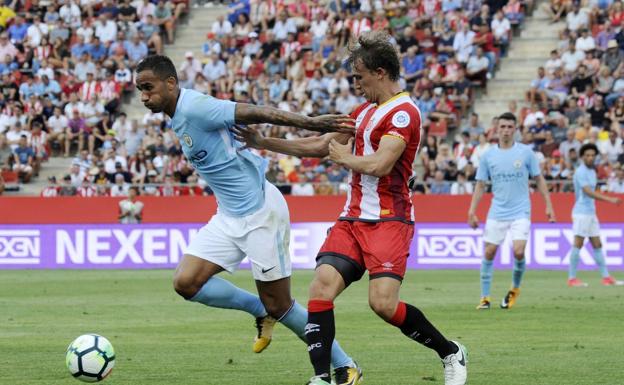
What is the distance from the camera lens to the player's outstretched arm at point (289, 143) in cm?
932

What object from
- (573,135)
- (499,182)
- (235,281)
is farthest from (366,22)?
(499,182)

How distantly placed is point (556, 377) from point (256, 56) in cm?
2689

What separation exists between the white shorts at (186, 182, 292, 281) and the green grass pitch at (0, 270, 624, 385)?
938mm

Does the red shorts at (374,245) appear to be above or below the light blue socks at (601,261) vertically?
above

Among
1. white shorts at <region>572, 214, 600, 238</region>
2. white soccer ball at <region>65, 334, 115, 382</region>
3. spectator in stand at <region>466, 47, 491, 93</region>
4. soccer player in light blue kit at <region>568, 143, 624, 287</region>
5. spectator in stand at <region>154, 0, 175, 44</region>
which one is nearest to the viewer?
white soccer ball at <region>65, 334, 115, 382</region>

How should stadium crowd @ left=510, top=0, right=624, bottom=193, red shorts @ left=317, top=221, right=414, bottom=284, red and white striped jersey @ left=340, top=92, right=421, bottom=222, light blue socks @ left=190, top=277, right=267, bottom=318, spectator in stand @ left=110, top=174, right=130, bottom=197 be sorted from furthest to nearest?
spectator in stand @ left=110, top=174, right=130, bottom=197 < stadium crowd @ left=510, top=0, right=624, bottom=193 < light blue socks @ left=190, top=277, right=267, bottom=318 < red and white striped jersey @ left=340, top=92, right=421, bottom=222 < red shorts @ left=317, top=221, right=414, bottom=284

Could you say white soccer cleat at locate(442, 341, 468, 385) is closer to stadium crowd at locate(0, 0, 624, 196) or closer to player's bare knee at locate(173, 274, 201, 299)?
player's bare knee at locate(173, 274, 201, 299)

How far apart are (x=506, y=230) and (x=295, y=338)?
5.05 m

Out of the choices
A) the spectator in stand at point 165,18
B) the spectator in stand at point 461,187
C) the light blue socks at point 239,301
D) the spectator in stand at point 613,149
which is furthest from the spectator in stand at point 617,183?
the light blue socks at point 239,301

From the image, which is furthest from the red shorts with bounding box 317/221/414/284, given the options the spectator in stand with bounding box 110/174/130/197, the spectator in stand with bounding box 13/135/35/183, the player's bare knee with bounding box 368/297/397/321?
the spectator in stand with bounding box 13/135/35/183

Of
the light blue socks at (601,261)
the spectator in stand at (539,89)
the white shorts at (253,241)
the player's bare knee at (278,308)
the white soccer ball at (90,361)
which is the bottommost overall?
the light blue socks at (601,261)

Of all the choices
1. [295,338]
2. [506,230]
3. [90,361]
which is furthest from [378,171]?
[506,230]

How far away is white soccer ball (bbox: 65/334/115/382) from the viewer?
9.27 metres

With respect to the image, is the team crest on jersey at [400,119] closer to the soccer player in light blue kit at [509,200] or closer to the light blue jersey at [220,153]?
the light blue jersey at [220,153]
